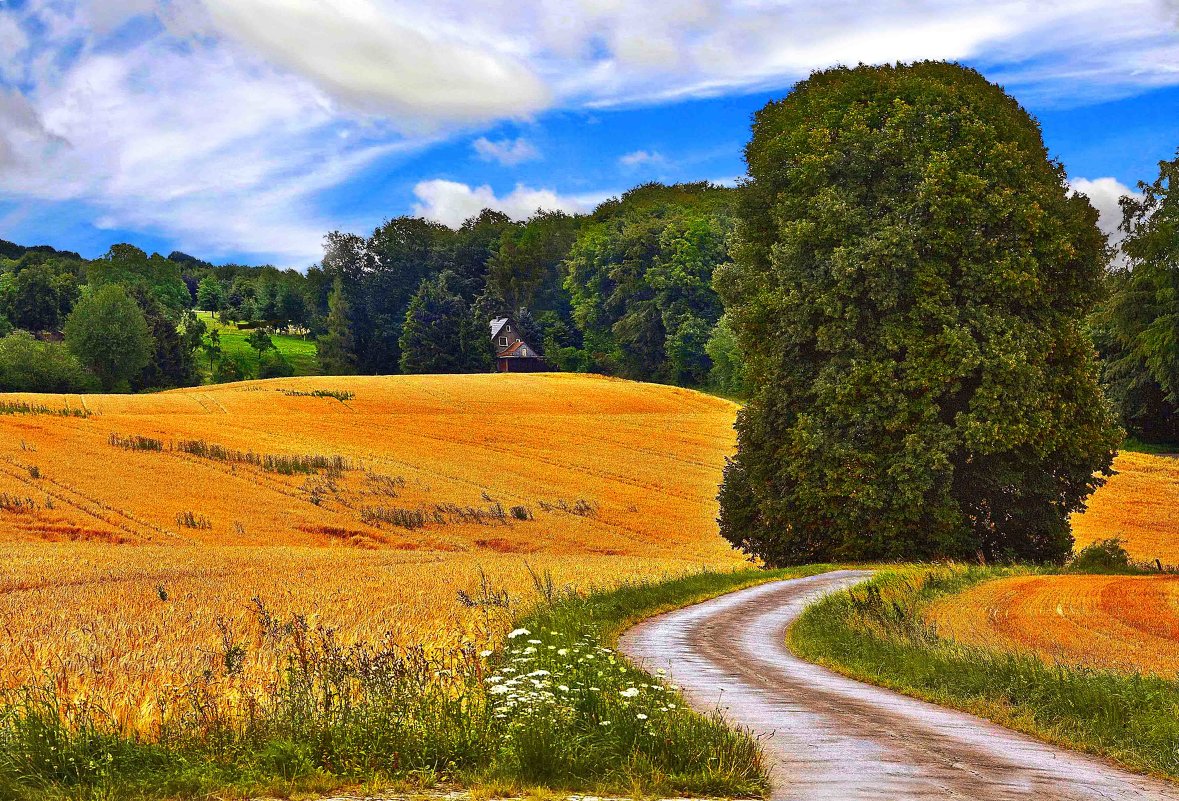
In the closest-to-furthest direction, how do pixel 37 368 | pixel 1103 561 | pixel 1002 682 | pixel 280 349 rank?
pixel 1002 682 → pixel 1103 561 → pixel 37 368 → pixel 280 349

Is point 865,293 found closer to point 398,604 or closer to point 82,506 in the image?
point 398,604

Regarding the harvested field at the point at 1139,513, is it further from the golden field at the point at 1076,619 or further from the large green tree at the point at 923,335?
the golden field at the point at 1076,619

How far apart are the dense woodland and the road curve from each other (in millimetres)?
71869

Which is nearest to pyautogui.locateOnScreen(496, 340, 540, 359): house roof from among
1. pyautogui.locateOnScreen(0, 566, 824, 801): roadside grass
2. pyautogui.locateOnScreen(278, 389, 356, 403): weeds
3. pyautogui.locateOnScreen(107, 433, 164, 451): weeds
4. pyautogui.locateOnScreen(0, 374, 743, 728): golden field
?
pyautogui.locateOnScreen(0, 374, 743, 728): golden field

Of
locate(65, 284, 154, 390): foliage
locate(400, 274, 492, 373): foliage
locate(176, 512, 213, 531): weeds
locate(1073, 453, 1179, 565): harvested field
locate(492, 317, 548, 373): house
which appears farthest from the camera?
locate(492, 317, 548, 373): house

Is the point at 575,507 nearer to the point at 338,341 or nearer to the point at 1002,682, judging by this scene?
the point at 1002,682

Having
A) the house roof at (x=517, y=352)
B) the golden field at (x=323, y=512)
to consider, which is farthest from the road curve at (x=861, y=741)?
the house roof at (x=517, y=352)

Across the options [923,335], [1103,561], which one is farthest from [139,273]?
[1103,561]

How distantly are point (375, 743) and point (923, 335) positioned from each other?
28674 mm

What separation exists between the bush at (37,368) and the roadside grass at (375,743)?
107630mm

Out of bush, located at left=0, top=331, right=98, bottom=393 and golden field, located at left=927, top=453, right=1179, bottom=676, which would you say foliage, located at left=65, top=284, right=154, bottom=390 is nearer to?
bush, located at left=0, top=331, right=98, bottom=393

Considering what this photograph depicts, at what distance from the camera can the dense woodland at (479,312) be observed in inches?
4291

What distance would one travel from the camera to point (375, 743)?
8.09 metres

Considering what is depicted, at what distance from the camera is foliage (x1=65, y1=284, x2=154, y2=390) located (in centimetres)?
11575
